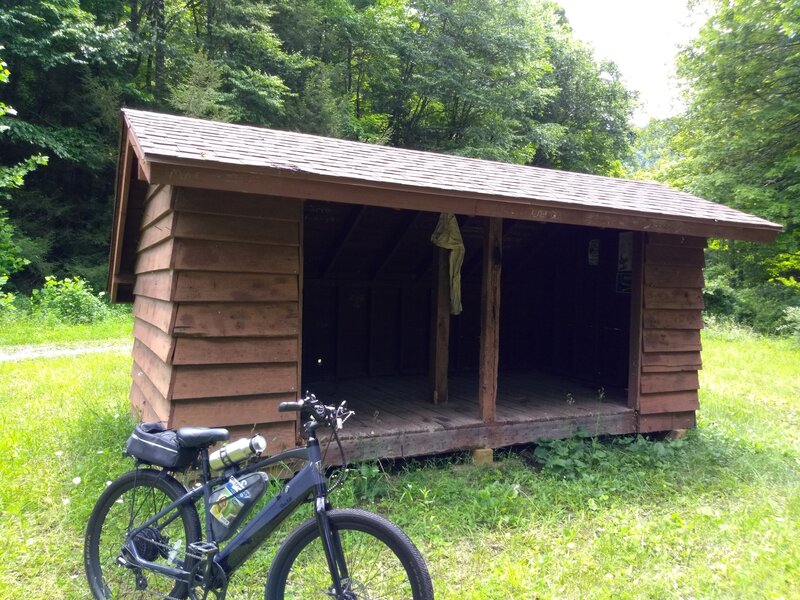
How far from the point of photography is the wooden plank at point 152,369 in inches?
152

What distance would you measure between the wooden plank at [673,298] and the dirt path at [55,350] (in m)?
9.02

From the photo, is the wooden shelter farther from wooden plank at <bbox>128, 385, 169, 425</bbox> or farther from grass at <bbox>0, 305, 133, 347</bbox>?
grass at <bbox>0, 305, 133, 347</bbox>

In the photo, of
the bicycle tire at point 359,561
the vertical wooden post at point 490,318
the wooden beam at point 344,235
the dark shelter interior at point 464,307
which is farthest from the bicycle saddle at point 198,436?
the wooden beam at point 344,235

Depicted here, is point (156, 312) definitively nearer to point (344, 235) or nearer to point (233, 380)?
point (233, 380)

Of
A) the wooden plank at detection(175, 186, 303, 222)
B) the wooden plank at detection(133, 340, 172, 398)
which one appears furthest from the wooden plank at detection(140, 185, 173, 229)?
the wooden plank at detection(133, 340, 172, 398)

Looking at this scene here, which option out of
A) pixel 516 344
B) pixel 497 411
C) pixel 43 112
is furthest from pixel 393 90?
pixel 497 411

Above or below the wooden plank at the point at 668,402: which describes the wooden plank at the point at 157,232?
above

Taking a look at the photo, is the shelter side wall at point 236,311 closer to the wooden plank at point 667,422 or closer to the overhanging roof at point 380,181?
the overhanging roof at point 380,181

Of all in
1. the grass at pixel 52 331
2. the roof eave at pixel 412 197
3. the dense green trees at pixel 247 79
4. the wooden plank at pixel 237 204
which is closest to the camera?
the roof eave at pixel 412 197

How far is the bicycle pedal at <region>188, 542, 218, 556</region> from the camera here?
2.43 meters

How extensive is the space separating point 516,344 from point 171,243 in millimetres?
5709

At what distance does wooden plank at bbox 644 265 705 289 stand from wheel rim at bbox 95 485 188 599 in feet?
16.0

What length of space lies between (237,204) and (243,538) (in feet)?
7.51

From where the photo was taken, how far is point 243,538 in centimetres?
242
